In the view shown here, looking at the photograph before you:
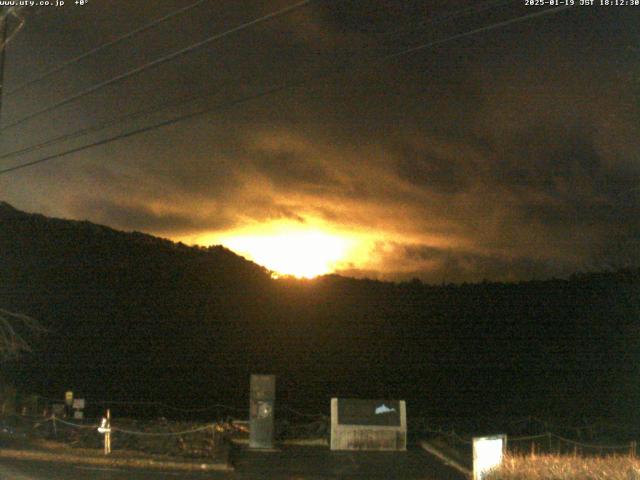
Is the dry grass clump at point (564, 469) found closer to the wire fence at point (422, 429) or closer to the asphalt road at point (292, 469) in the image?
the asphalt road at point (292, 469)

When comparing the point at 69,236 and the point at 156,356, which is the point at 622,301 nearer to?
the point at 156,356

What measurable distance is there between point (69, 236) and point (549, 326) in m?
40.2

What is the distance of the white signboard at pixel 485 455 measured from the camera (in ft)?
37.6

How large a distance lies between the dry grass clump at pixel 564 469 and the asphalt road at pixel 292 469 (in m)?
6.79

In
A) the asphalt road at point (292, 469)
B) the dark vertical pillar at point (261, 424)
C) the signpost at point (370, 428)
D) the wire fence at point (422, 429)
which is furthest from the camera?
the signpost at point (370, 428)

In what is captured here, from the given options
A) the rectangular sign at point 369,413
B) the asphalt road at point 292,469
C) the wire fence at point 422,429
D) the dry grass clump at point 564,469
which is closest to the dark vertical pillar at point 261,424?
the asphalt road at point 292,469

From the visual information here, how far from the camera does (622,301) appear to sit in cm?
4888

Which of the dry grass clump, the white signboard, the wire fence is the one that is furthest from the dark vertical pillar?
the dry grass clump

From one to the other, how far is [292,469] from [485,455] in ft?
27.7

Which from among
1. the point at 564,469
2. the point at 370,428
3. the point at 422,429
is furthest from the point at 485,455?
the point at 422,429

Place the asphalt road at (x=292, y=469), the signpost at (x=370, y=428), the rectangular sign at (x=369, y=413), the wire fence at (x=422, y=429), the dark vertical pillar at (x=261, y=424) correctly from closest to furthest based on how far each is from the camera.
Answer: the asphalt road at (x=292, y=469), the wire fence at (x=422, y=429), the dark vertical pillar at (x=261, y=424), the signpost at (x=370, y=428), the rectangular sign at (x=369, y=413)

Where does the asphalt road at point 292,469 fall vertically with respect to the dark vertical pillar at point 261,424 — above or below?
below

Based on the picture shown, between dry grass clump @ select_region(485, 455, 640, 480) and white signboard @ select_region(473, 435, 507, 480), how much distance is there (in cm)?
18

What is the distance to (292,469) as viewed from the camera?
19.0m
